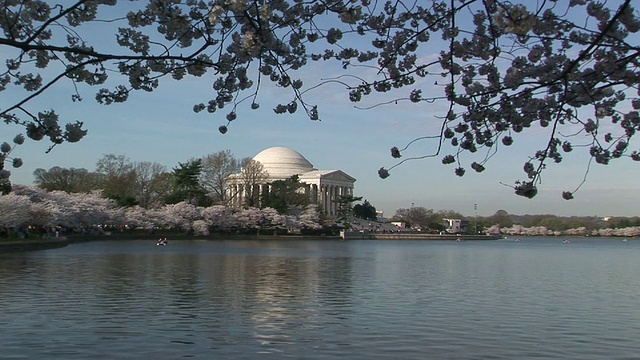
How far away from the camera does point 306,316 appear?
13.0 metres

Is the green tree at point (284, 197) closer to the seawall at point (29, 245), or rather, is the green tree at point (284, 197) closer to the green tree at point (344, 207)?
the green tree at point (344, 207)

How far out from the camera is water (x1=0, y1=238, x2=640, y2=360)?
9961 mm

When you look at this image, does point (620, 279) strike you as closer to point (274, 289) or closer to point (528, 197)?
point (274, 289)

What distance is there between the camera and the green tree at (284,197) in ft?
262

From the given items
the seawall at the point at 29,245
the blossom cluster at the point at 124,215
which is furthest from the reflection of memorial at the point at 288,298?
the blossom cluster at the point at 124,215

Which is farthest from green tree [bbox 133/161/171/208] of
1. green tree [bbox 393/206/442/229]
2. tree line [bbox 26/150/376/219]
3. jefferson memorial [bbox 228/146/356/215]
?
green tree [bbox 393/206/442/229]

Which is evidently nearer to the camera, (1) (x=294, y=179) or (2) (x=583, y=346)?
(2) (x=583, y=346)

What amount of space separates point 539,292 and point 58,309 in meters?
11.8

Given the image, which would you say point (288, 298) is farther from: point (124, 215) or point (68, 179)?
point (68, 179)

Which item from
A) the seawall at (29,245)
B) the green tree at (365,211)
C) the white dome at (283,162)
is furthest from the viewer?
the green tree at (365,211)

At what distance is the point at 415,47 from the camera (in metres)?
7.11

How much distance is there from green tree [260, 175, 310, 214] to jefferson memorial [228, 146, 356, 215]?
1623 cm

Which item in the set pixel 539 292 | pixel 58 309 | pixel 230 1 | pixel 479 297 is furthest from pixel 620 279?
pixel 230 1

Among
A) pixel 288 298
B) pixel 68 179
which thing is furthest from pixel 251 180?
pixel 288 298
